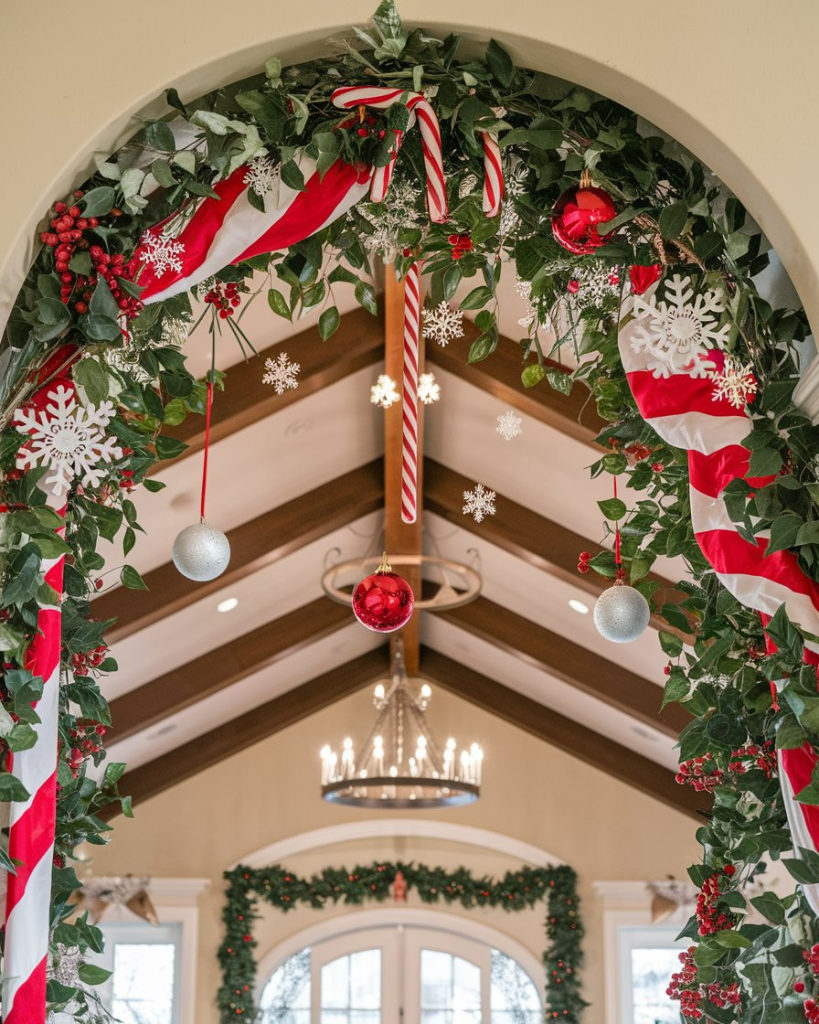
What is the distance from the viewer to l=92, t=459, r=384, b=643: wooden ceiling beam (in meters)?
6.13

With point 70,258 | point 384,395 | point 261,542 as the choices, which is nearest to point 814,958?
point 70,258

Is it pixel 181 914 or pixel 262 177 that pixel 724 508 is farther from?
pixel 181 914

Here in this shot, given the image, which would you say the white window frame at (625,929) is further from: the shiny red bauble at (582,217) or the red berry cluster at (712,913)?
the shiny red bauble at (582,217)

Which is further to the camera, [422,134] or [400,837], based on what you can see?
[400,837]

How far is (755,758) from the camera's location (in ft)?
7.03

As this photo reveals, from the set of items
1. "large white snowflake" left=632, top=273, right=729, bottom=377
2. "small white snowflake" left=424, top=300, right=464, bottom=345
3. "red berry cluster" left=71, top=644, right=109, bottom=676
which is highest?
"small white snowflake" left=424, top=300, right=464, bottom=345

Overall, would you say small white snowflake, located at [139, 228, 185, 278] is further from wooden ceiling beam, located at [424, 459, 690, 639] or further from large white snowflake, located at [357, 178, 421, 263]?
wooden ceiling beam, located at [424, 459, 690, 639]

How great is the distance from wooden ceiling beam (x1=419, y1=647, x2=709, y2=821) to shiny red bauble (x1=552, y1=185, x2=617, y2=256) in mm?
7698

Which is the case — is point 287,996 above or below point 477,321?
below

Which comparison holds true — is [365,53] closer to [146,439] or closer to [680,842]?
[146,439]

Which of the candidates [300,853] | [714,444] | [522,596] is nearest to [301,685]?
[300,853]

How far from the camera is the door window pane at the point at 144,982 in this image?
904 centimetres

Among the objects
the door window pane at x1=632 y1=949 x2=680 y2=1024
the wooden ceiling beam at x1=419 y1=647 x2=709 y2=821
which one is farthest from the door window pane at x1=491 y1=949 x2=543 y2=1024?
the wooden ceiling beam at x1=419 y1=647 x2=709 y2=821

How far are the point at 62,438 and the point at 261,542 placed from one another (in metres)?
4.64
